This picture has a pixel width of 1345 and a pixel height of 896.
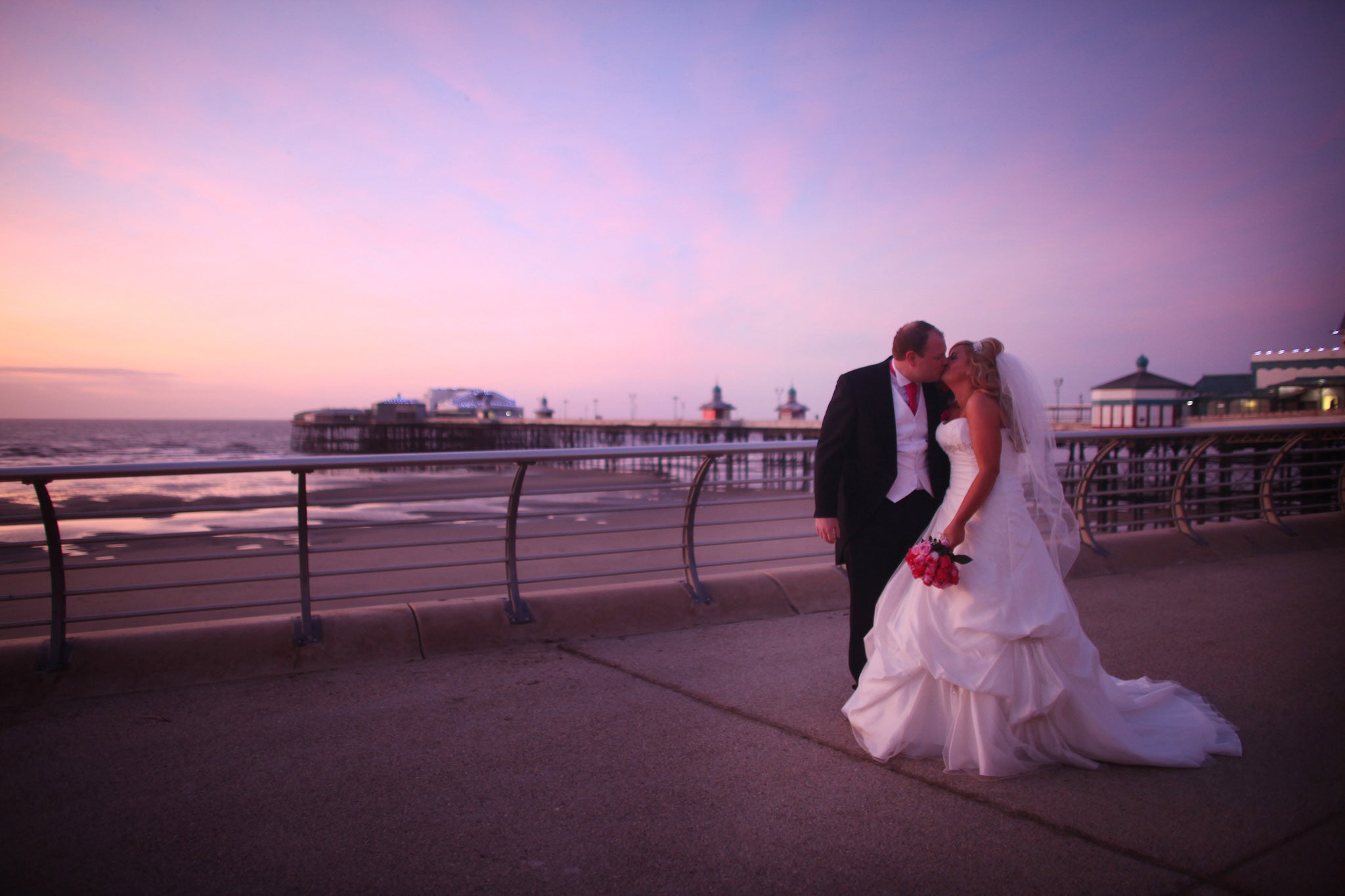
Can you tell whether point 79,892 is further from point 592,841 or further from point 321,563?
point 321,563

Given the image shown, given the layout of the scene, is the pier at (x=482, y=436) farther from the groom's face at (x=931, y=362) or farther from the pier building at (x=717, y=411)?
the groom's face at (x=931, y=362)

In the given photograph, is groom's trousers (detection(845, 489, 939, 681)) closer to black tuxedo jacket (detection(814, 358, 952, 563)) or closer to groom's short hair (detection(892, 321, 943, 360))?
black tuxedo jacket (detection(814, 358, 952, 563))

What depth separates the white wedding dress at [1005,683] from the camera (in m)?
2.37

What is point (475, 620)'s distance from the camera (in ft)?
12.2

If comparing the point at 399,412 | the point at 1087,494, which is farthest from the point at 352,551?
the point at 399,412

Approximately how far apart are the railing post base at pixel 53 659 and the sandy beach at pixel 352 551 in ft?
0.77

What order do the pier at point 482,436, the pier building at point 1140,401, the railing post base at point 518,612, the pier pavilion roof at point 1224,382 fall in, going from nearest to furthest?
1. the railing post base at point 518,612
2. the pier building at point 1140,401
3. the pier pavilion roof at point 1224,382
4. the pier at point 482,436

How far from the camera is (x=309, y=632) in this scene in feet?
11.3

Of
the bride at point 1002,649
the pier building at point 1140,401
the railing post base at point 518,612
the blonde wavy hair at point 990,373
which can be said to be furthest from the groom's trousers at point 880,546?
the pier building at point 1140,401

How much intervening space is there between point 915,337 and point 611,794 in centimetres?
191

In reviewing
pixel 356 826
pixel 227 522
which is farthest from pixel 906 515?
pixel 227 522

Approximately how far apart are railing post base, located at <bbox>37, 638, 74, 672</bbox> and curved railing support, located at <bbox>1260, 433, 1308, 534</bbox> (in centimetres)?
783

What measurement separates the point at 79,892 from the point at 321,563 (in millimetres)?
8542

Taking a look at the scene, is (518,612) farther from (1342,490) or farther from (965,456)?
(1342,490)
